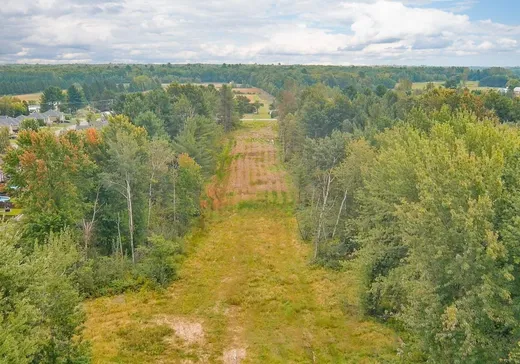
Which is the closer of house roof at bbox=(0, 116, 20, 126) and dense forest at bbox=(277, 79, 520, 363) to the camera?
dense forest at bbox=(277, 79, 520, 363)

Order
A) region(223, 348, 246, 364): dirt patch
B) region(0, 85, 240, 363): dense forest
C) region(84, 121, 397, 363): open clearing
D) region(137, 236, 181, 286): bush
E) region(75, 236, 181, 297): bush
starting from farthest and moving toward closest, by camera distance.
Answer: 1. region(137, 236, 181, 286): bush
2. region(75, 236, 181, 297): bush
3. region(0, 85, 240, 363): dense forest
4. region(84, 121, 397, 363): open clearing
5. region(223, 348, 246, 364): dirt patch

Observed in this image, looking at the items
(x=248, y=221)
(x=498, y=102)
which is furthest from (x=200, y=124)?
(x=498, y=102)

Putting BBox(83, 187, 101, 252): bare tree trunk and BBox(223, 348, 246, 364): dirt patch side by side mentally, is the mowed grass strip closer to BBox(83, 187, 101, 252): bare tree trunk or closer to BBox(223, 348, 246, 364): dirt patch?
BBox(223, 348, 246, 364): dirt patch

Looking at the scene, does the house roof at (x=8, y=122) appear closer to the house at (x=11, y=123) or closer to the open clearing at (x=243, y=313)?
the house at (x=11, y=123)

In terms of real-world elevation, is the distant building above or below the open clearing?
above

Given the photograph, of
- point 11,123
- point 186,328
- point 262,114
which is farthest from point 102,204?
point 262,114

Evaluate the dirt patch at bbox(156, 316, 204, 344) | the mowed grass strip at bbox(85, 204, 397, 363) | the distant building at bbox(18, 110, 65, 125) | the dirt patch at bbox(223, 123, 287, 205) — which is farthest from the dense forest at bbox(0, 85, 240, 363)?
the distant building at bbox(18, 110, 65, 125)

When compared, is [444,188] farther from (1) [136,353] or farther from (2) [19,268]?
(1) [136,353]
